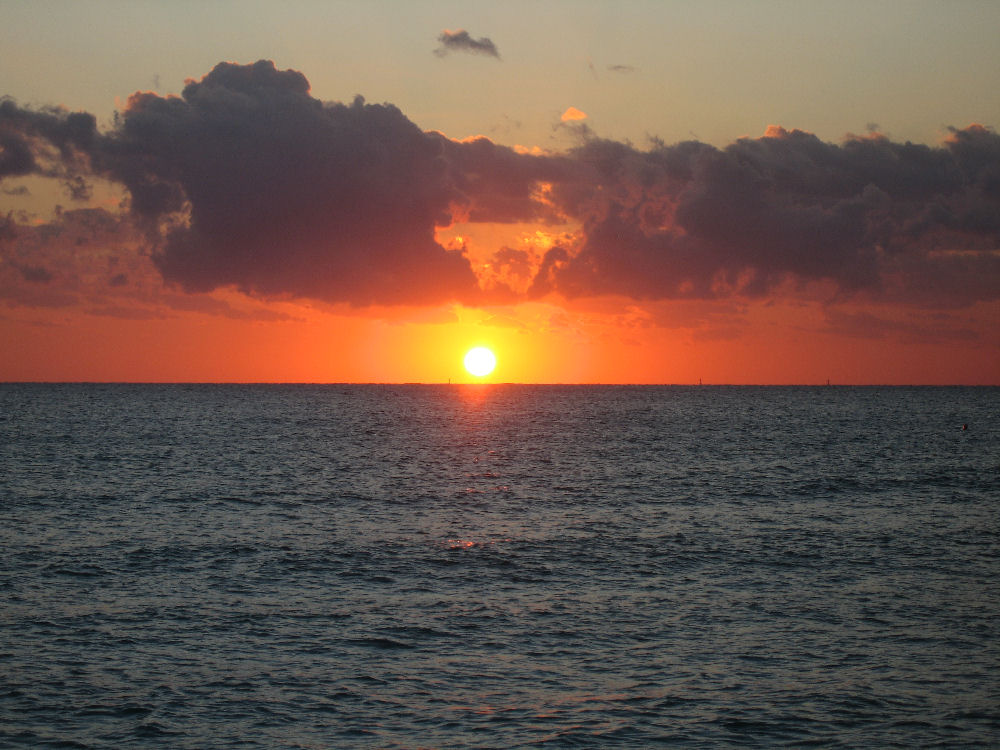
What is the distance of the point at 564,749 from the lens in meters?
20.5

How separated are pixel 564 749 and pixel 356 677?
6872 millimetres

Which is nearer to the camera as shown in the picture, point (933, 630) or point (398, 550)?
point (933, 630)

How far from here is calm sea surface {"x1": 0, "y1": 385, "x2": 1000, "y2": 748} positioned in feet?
72.6

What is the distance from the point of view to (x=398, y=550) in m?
42.7

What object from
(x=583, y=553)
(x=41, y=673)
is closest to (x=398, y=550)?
(x=583, y=553)

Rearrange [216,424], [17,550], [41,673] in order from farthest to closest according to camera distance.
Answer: [216,424] < [17,550] < [41,673]

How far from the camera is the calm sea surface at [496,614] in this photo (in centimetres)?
2212

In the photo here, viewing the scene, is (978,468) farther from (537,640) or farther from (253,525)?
(537,640)

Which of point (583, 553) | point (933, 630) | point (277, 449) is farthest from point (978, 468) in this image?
point (277, 449)

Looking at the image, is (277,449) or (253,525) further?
(277,449)

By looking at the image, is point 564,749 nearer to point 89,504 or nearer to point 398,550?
point 398,550

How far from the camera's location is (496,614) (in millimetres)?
31359

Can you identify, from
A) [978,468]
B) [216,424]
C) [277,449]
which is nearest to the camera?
[978,468]

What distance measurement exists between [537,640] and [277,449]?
81964 millimetres
